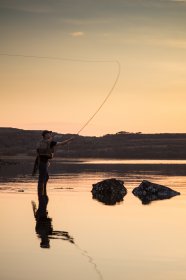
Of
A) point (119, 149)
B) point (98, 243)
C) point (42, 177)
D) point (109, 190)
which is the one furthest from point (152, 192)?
point (119, 149)

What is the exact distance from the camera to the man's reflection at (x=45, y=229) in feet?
37.5

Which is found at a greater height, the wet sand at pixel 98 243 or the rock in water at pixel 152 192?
the rock in water at pixel 152 192

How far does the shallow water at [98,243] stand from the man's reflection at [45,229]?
0.33 ft

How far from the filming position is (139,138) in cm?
10469

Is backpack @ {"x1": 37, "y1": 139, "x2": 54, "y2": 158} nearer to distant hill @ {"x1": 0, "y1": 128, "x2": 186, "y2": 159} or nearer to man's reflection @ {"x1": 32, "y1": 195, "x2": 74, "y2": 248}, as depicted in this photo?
man's reflection @ {"x1": 32, "y1": 195, "x2": 74, "y2": 248}

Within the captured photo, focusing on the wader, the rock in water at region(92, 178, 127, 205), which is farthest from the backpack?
the rock in water at region(92, 178, 127, 205)

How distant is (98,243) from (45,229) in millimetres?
2278

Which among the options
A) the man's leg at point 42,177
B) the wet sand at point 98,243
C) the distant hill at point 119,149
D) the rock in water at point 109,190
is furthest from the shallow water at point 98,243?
the distant hill at point 119,149

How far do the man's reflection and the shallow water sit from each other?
101 millimetres

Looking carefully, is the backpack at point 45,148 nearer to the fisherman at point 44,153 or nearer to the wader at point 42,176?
the fisherman at point 44,153

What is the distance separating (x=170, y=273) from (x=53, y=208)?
874 centimetres

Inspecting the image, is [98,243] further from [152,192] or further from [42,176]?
[152,192]

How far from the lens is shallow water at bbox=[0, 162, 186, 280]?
8.55 metres

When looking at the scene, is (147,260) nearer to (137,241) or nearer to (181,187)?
(137,241)
